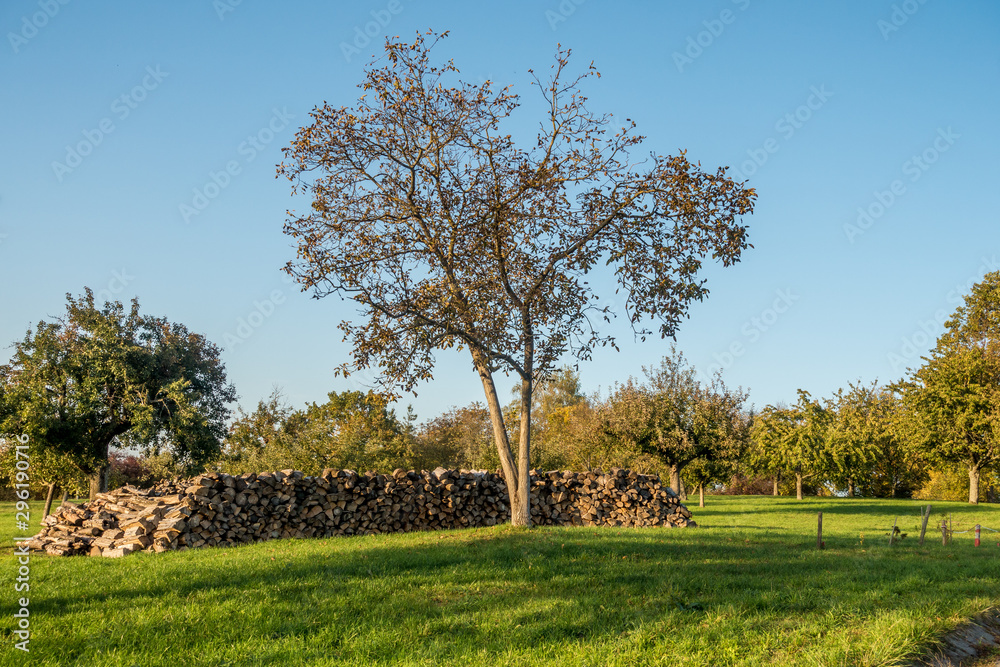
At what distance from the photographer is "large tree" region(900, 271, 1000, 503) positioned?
3347 cm

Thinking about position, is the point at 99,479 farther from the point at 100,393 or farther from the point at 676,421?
the point at 676,421

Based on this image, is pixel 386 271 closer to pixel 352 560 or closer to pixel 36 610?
pixel 352 560

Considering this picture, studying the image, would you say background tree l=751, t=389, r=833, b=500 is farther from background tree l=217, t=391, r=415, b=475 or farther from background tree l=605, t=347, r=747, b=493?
background tree l=217, t=391, r=415, b=475

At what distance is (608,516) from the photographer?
18.9m

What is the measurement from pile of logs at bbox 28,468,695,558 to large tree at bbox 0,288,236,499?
17.9ft

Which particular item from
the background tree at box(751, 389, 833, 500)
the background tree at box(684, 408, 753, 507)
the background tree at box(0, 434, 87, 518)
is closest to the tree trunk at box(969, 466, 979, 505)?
the background tree at box(751, 389, 833, 500)

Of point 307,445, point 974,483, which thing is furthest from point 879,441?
point 307,445

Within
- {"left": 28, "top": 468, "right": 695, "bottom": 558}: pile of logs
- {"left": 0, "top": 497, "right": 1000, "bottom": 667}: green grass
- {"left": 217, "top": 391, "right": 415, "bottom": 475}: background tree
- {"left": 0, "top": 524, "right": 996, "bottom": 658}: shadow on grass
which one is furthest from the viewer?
{"left": 217, "top": 391, "right": 415, "bottom": 475}: background tree

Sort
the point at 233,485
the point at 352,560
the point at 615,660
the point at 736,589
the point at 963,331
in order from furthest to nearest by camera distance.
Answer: the point at 963,331
the point at 233,485
the point at 352,560
the point at 736,589
the point at 615,660

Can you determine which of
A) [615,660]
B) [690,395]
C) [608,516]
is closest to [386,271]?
[608,516]

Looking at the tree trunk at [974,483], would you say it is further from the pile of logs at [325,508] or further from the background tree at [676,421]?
the pile of logs at [325,508]

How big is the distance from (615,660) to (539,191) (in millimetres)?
11864

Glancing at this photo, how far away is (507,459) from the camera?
51.8ft

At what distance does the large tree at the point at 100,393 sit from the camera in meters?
20.0
